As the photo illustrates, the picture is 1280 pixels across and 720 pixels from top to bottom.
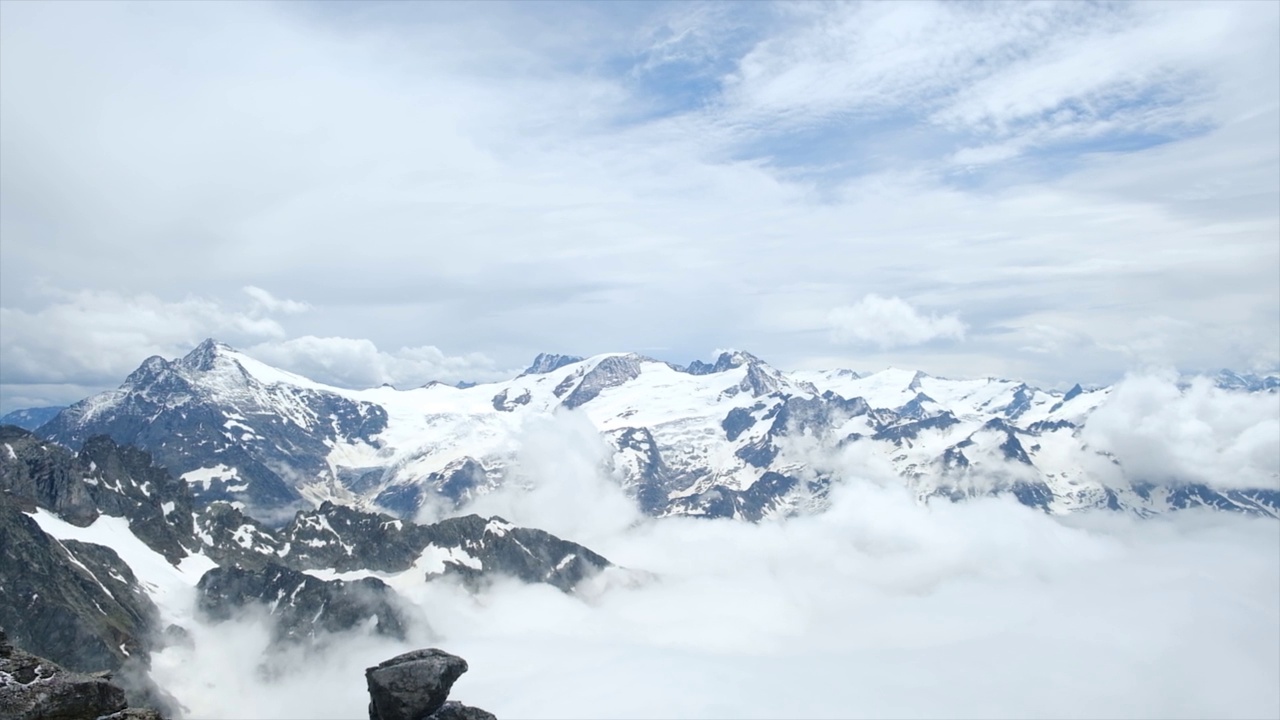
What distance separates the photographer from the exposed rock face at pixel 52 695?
4044 cm

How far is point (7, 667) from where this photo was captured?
41.8 m

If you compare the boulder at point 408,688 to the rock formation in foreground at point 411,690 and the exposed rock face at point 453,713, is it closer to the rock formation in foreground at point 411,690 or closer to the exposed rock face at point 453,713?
the rock formation in foreground at point 411,690

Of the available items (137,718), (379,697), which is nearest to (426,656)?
(379,697)

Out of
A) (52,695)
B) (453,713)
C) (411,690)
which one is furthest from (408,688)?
(52,695)

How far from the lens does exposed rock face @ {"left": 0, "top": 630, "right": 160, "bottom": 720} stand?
40.4m

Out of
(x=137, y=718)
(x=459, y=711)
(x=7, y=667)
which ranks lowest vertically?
(x=459, y=711)

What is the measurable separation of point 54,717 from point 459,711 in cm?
2328

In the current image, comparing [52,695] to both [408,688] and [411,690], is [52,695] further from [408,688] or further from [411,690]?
[411,690]

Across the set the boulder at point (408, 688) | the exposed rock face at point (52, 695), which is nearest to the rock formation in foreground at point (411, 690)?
the boulder at point (408, 688)

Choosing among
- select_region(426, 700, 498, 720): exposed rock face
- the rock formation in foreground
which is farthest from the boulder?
select_region(426, 700, 498, 720): exposed rock face

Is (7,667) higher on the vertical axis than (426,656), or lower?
higher

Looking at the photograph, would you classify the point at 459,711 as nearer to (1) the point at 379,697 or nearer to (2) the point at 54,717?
(1) the point at 379,697

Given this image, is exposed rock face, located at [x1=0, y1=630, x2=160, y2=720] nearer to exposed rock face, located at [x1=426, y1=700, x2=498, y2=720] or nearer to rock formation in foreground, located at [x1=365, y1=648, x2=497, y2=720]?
rock formation in foreground, located at [x1=365, y1=648, x2=497, y2=720]

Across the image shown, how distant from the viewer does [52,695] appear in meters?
Answer: 41.0
